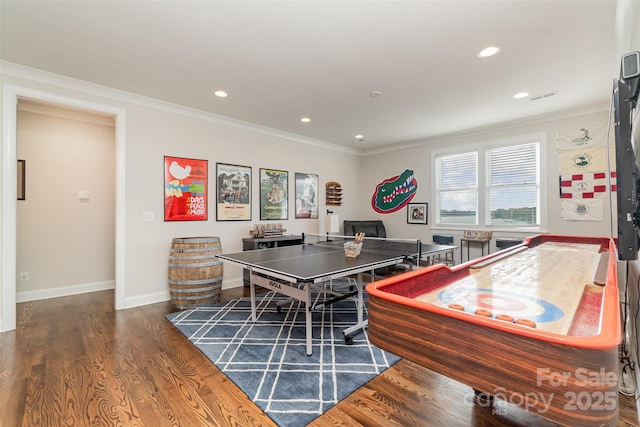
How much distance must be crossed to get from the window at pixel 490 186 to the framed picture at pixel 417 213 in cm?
24

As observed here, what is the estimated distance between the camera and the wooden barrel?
3.42 m

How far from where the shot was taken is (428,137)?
5605 mm

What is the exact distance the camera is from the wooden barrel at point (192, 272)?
3.42 metres

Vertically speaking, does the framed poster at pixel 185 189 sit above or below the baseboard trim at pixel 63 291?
above

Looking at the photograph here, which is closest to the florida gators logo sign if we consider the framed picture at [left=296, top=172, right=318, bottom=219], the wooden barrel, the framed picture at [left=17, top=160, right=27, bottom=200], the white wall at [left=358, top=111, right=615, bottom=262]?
the white wall at [left=358, top=111, right=615, bottom=262]

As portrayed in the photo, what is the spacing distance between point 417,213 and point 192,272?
175 inches

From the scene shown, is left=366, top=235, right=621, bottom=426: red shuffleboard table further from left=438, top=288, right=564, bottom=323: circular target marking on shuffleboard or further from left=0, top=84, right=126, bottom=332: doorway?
left=0, top=84, right=126, bottom=332: doorway

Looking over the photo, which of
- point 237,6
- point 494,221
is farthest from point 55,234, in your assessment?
point 494,221

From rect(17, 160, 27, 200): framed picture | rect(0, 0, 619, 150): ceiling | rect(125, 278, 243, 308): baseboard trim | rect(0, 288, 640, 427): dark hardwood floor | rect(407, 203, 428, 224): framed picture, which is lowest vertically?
rect(0, 288, 640, 427): dark hardwood floor

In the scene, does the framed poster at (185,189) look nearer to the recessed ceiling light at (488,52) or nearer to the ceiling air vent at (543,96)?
the recessed ceiling light at (488,52)

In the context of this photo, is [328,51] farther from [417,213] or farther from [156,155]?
[417,213]

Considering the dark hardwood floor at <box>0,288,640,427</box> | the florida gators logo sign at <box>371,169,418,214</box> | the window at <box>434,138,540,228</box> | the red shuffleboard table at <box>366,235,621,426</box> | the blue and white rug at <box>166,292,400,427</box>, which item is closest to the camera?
the red shuffleboard table at <box>366,235,621,426</box>

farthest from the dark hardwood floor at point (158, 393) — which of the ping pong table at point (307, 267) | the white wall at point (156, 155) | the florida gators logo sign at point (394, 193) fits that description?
the florida gators logo sign at point (394, 193)

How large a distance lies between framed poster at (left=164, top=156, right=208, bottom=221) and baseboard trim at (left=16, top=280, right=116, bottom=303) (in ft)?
5.65
